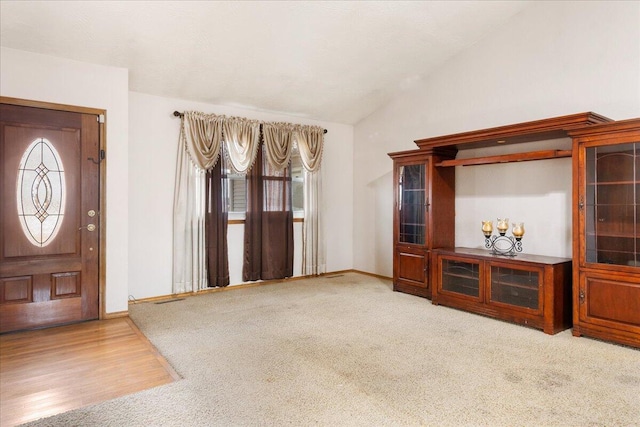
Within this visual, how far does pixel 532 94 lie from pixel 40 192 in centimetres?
520

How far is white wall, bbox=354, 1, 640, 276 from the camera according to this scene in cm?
370

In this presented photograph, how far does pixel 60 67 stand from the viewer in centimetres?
381

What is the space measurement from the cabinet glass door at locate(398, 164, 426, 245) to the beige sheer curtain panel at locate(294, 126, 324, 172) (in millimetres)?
1501

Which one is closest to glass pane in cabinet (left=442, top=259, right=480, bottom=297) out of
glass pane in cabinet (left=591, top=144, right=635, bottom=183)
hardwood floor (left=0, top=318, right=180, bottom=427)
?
glass pane in cabinet (left=591, top=144, right=635, bottom=183)

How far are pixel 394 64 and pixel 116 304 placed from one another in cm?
433

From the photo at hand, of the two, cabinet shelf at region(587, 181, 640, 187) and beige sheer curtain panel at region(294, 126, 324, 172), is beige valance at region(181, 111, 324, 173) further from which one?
cabinet shelf at region(587, 181, 640, 187)

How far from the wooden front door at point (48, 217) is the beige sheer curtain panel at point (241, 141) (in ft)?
5.43

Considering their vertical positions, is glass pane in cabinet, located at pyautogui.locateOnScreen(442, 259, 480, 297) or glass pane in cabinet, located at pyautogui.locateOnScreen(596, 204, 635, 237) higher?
glass pane in cabinet, located at pyautogui.locateOnScreen(596, 204, 635, 237)

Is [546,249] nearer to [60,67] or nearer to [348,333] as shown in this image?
[348,333]

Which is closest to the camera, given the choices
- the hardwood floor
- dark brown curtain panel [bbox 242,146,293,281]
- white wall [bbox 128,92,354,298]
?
the hardwood floor

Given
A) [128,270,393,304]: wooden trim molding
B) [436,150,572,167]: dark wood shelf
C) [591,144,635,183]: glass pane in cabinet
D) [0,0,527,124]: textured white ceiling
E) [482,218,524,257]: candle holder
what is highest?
[0,0,527,124]: textured white ceiling

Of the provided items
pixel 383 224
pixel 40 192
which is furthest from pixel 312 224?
pixel 40 192

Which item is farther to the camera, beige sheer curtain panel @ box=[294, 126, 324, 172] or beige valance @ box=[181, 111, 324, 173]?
beige sheer curtain panel @ box=[294, 126, 324, 172]

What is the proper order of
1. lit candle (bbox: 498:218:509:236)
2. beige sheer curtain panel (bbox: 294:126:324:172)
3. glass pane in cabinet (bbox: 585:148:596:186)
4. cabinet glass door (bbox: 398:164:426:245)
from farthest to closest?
beige sheer curtain panel (bbox: 294:126:324:172) < cabinet glass door (bbox: 398:164:426:245) < lit candle (bbox: 498:218:509:236) < glass pane in cabinet (bbox: 585:148:596:186)
